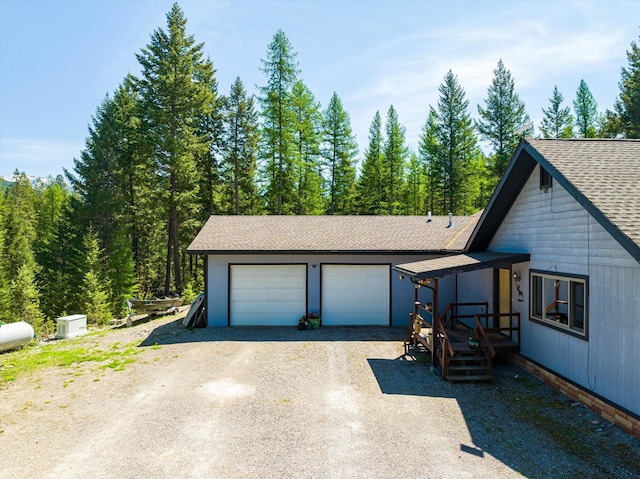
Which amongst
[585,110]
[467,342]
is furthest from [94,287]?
[585,110]

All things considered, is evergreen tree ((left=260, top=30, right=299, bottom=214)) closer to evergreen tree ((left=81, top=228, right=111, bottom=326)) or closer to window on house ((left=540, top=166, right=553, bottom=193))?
evergreen tree ((left=81, top=228, right=111, bottom=326))

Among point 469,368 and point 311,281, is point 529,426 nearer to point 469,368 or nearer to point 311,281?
point 469,368

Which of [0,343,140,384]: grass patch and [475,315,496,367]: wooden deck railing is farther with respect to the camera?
[0,343,140,384]: grass patch

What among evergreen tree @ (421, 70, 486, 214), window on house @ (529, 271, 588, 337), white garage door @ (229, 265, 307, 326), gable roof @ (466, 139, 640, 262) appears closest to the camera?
gable roof @ (466, 139, 640, 262)

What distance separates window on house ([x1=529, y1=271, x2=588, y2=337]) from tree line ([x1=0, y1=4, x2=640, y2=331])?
1630 cm

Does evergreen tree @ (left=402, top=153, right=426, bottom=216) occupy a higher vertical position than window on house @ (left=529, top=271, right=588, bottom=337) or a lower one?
higher

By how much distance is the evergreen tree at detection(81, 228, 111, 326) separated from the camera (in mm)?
20641

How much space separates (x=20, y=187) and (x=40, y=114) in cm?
3979

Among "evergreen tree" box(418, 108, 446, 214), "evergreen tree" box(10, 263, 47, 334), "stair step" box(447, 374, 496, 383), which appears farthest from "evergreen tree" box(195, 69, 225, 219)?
"stair step" box(447, 374, 496, 383)

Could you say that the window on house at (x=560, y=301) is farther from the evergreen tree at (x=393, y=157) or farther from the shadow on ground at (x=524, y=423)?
the evergreen tree at (x=393, y=157)

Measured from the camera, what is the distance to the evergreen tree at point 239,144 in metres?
27.8

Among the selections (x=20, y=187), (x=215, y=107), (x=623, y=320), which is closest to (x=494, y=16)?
(x=623, y=320)

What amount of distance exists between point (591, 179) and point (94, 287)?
24.0 m

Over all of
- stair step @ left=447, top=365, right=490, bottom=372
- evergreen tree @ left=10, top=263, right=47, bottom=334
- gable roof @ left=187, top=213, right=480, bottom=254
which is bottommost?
evergreen tree @ left=10, top=263, right=47, bottom=334
